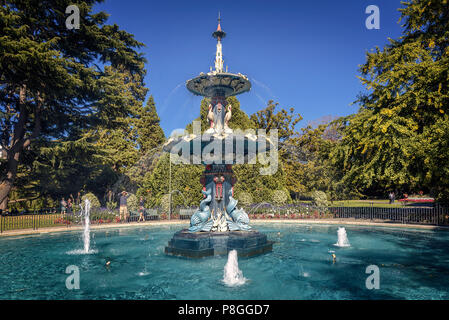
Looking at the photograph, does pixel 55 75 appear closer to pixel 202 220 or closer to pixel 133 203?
pixel 133 203

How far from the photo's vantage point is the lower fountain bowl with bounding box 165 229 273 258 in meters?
10.1

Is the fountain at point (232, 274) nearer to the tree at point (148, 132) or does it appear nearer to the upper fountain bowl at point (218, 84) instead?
the upper fountain bowl at point (218, 84)

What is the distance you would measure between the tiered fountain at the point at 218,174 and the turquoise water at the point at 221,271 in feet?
2.20

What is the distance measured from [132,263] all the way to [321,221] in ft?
50.3

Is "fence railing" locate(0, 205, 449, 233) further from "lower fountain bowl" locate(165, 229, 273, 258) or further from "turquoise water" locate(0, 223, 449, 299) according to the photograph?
"lower fountain bowl" locate(165, 229, 273, 258)

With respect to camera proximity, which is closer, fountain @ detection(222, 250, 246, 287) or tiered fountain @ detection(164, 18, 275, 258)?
fountain @ detection(222, 250, 246, 287)

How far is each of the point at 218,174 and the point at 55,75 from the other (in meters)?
13.9

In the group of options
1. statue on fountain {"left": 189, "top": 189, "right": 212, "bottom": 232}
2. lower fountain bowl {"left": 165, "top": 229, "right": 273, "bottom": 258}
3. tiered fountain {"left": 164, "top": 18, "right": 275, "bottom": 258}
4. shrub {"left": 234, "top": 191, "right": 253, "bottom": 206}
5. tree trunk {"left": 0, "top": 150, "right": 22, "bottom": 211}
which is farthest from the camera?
shrub {"left": 234, "top": 191, "right": 253, "bottom": 206}

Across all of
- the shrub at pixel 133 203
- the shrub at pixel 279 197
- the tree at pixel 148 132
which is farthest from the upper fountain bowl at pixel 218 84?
the tree at pixel 148 132

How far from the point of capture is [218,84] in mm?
12570

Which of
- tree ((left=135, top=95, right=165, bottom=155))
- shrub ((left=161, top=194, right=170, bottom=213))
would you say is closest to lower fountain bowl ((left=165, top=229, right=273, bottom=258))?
shrub ((left=161, top=194, right=170, bottom=213))

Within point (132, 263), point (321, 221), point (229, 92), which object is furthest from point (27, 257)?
point (321, 221)

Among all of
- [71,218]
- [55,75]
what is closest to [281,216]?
[71,218]

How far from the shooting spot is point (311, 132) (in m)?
40.2
